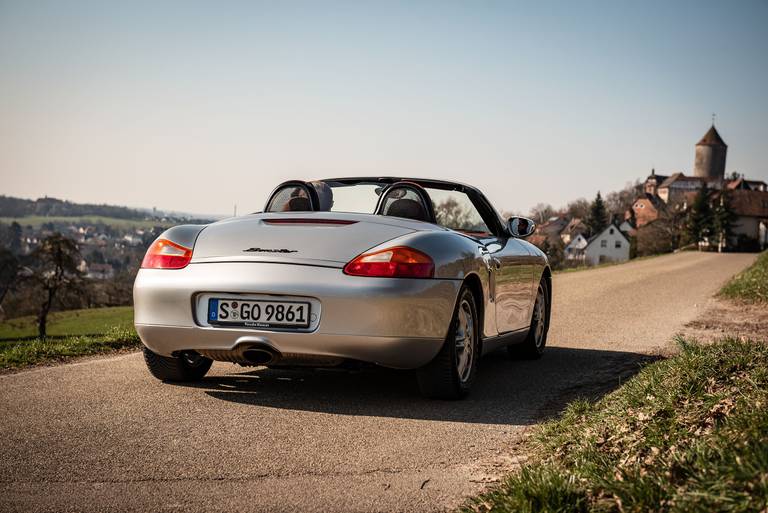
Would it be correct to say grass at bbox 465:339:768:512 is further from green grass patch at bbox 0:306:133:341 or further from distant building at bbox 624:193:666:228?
distant building at bbox 624:193:666:228

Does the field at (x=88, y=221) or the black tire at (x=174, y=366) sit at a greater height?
the black tire at (x=174, y=366)

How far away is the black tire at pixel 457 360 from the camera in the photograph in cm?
555

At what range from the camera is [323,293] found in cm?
512

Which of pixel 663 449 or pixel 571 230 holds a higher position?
pixel 663 449

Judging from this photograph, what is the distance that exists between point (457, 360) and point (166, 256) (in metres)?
1.97

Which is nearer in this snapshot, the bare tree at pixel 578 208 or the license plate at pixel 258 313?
the license plate at pixel 258 313

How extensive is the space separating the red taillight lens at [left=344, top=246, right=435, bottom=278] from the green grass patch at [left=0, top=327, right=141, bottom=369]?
144 inches

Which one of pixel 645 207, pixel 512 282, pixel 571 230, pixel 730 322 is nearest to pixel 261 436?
pixel 512 282

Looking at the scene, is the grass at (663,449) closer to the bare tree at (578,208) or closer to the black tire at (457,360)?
the black tire at (457,360)

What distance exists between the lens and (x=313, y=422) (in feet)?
16.6

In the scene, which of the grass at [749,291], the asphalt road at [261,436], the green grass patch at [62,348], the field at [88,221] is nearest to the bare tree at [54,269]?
the grass at [749,291]

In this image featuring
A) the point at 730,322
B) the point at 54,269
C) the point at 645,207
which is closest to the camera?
the point at 730,322

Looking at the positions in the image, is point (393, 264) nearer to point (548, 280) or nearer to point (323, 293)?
point (323, 293)

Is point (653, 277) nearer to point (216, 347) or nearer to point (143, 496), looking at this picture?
point (216, 347)
